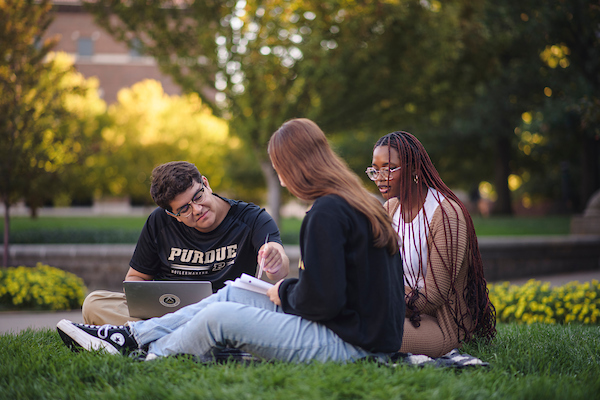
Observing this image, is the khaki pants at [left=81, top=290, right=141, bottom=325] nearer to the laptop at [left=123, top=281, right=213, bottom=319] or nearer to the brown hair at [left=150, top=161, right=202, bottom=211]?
the laptop at [left=123, top=281, right=213, bottom=319]

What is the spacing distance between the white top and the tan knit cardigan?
0.05 metres

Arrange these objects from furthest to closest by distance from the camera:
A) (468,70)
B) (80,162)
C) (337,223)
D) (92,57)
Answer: (92,57) → (468,70) → (80,162) → (337,223)

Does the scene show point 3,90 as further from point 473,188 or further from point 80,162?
point 473,188

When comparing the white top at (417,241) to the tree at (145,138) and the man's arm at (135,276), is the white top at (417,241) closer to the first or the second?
the man's arm at (135,276)

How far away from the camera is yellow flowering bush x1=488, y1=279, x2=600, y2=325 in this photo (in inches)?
212

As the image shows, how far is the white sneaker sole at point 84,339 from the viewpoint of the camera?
312 cm

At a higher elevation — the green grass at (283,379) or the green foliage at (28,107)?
the green foliage at (28,107)

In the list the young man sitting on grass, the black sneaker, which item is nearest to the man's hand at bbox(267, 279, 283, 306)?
the young man sitting on grass

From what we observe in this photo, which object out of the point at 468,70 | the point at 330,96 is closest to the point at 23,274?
the point at 330,96

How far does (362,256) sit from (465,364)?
96 cm

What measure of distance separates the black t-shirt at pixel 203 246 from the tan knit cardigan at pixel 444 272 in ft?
3.58

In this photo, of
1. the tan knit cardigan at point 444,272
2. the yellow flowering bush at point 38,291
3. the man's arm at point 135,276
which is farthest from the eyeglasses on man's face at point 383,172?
the yellow flowering bush at point 38,291

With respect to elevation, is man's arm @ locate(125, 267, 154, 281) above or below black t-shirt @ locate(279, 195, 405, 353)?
below

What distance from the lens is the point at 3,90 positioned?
7.79 meters
